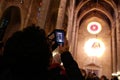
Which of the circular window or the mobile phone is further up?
the circular window

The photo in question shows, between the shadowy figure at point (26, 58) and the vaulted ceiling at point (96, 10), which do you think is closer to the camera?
the shadowy figure at point (26, 58)

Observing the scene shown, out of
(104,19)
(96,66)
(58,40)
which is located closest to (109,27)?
(104,19)

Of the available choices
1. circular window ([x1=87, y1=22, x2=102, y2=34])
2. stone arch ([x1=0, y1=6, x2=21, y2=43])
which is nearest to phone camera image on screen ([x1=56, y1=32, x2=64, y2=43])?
stone arch ([x1=0, y1=6, x2=21, y2=43])

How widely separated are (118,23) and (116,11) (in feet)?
5.06

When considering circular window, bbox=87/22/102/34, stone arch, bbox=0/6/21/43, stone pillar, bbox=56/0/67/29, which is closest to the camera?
stone pillar, bbox=56/0/67/29

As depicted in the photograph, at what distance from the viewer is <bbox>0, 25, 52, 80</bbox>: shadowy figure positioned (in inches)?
34.5

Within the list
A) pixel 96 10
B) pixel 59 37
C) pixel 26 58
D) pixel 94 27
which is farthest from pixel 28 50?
pixel 96 10

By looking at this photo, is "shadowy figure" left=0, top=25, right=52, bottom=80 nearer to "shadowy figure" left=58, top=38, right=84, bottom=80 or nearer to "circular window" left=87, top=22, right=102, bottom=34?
"shadowy figure" left=58, top=38, right=84, bottom=80

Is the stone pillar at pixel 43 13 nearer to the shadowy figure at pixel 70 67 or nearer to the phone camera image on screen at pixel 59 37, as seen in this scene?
the phone camera image on screen at pixel 59 37

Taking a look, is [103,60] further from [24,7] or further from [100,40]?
[24,7]

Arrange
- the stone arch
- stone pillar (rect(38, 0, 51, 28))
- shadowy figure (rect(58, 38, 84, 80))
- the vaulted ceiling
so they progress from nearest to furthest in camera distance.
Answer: shadowy figure (rect(58, 38, 84, 80)), stone pillar (rect(38, 0, 51, 28)), the stone arch, the vaulted ceiling

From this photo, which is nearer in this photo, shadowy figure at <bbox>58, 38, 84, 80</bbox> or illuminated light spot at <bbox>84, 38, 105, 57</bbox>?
shadowy figure at <bbox>58, 38, 84, 80</bbox>

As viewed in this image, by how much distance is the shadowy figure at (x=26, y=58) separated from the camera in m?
0.88

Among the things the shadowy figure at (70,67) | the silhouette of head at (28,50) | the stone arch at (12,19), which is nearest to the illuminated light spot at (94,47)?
the stone arch at (12,19)
